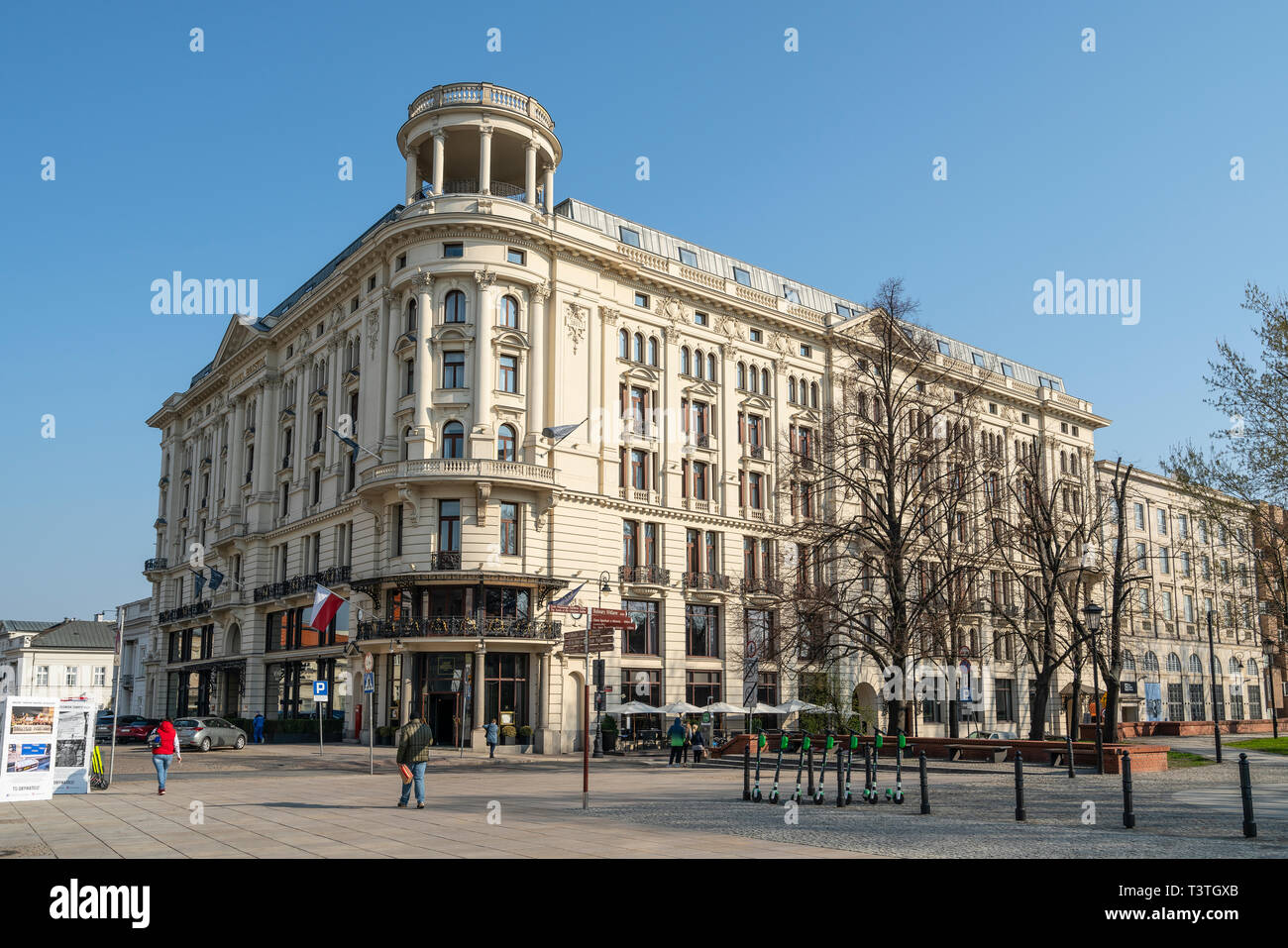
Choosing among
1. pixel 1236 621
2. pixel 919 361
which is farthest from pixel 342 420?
pixel 1236 621

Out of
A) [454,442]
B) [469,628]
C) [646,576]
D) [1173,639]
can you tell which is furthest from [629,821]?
[1173,639]

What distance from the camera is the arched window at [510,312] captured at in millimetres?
49750

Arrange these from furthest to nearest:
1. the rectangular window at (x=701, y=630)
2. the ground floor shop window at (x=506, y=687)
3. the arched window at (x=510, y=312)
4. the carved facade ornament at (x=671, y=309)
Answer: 1. the carved facade ornament at (x=671, y=309)
2. the rectangular window at (x=701, y=630)
3. the arched window at (x=510, y=312)
4. the ground floor shop window at (x=506, y=687)

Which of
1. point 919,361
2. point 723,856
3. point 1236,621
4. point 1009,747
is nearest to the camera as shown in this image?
point 723,856

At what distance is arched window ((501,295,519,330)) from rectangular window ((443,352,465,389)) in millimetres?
2581

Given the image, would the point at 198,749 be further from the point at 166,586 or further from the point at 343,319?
the point at 166,586

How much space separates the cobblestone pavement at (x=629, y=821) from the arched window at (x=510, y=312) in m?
25.5

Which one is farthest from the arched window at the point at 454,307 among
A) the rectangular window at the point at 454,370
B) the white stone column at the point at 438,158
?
the white stone column at the point at 438,158

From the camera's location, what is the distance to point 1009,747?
3384cm

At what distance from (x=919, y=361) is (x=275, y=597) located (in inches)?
1514

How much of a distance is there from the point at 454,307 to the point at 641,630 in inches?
716

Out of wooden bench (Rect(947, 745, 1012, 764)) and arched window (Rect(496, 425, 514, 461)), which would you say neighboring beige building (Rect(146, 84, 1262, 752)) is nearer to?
arched window (Rect(496, 425, 514, 461))

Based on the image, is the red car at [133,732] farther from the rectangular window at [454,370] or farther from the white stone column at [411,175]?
the white stone column at [411,175]

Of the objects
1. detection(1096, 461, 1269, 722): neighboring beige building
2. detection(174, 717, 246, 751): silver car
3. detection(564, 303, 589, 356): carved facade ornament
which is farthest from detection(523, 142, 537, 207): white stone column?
detection(1096, 461, 1269, 722): neighboring beige building
